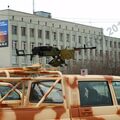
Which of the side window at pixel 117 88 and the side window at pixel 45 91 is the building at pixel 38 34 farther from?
the side window at pixel 117 88

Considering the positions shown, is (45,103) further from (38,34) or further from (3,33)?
(38,34)

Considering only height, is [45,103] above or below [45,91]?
below

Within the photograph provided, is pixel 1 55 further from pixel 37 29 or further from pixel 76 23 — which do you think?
pixel 76 23

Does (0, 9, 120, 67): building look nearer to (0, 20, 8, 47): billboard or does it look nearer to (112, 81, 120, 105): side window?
(0, 20, 8, 47): billboard

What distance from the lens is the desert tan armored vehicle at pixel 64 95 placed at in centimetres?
672

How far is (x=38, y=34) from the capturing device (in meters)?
89.6

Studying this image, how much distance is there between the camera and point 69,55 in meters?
7.27

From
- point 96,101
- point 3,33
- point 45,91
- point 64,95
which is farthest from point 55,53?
point 3,33

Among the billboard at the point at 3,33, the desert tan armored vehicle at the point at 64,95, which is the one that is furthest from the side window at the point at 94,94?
the billboard at the point at 3,33

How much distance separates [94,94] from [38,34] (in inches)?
3245

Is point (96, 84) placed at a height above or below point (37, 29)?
below

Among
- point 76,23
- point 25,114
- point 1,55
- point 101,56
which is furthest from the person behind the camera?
point 76,23

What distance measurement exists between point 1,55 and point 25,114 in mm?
79602

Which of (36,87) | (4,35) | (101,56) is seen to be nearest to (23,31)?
(4,35)
